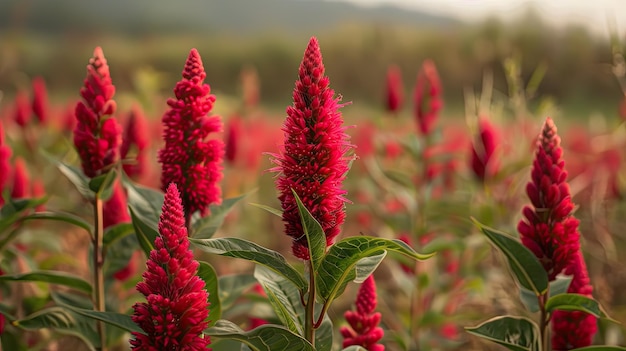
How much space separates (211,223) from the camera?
4.32ft

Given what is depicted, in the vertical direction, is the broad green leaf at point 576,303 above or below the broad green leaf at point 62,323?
above

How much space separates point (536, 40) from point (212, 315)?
41.0ft

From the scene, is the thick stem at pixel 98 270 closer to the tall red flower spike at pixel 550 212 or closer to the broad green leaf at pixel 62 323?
the broad green leaf at pixel 62 323

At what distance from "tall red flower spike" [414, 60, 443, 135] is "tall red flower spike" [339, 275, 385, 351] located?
5.12 ft

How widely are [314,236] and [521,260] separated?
1.52 ft

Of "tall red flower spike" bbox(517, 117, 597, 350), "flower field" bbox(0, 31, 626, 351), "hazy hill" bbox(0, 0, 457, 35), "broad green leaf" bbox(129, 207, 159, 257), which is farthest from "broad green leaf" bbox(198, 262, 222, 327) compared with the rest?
"hazy hill" bbox(0, 0, 457, 35)

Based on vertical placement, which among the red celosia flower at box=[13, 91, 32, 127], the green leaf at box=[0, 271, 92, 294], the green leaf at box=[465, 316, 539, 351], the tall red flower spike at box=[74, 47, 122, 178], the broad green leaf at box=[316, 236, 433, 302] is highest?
the red celosia flower at box=[13, 91, 32, 127]

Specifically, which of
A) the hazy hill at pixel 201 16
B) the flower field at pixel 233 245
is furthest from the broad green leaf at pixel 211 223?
the hazy hill at pixel 201 16

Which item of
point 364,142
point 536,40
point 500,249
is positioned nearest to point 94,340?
point 500,249

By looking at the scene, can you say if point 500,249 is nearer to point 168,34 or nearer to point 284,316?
point 284,316

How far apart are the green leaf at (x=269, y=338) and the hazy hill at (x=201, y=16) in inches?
710

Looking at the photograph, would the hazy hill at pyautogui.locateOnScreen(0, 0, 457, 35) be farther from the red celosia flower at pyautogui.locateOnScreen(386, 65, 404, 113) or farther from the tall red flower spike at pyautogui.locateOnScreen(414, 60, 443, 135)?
the tall red flower spike at pyautogui.locateOnScreen(414, 60, 443, 135)

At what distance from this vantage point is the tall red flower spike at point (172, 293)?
0.89m

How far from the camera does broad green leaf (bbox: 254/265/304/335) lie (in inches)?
42.3
